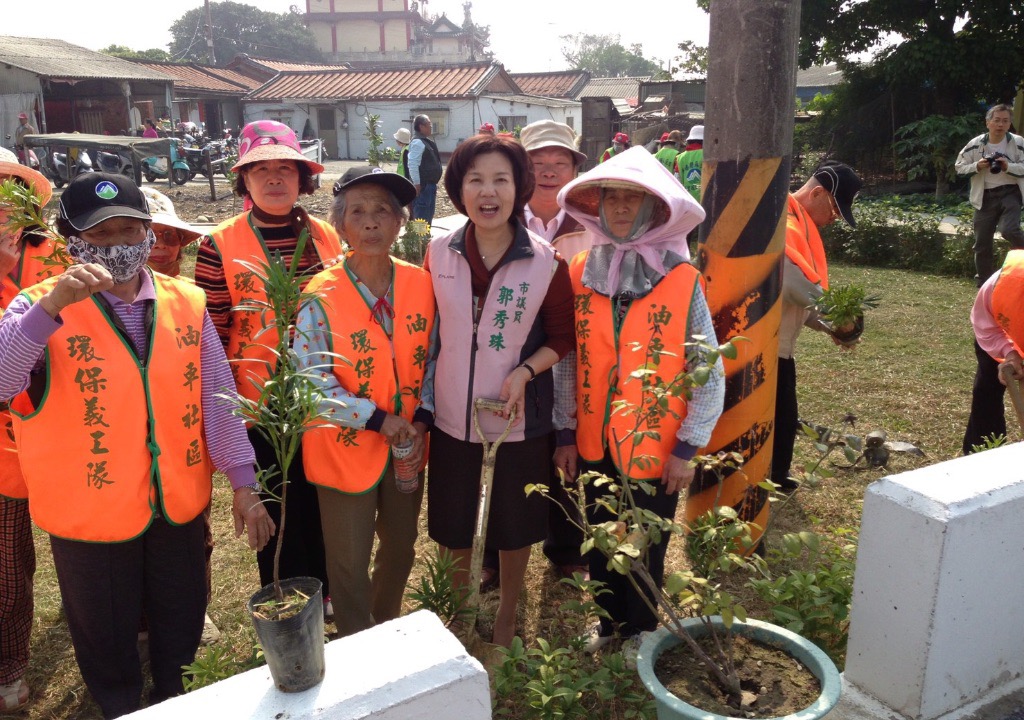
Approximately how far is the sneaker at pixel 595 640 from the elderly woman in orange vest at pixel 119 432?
1244 mm

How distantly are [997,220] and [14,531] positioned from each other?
8786mm

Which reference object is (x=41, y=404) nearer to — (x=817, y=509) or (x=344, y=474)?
(x=344, y=474)

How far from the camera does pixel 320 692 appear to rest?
61.1 inches

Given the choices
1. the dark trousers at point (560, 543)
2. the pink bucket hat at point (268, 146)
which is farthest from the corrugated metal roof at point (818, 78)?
the pink bucket hat at point (268, 146)

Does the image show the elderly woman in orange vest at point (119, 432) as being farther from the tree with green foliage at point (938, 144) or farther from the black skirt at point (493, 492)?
the tree with green foliage at point (938, 144)

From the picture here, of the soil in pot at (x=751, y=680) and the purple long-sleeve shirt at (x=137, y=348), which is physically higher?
the purple long-sleeve shirt at (x=137, y=348)

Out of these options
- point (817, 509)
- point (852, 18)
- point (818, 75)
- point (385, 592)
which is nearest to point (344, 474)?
point (385, 592)

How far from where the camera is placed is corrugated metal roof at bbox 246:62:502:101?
31750 mm

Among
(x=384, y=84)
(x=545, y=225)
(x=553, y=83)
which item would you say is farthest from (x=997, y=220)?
(x=553, y=83)

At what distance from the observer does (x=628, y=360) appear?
102 inches

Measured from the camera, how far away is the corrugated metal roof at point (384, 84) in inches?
1250

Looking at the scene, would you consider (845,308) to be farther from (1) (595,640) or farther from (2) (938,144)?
(2) (938,144)

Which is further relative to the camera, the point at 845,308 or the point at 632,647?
the point at 845,308

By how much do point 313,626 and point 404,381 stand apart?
118 cm
